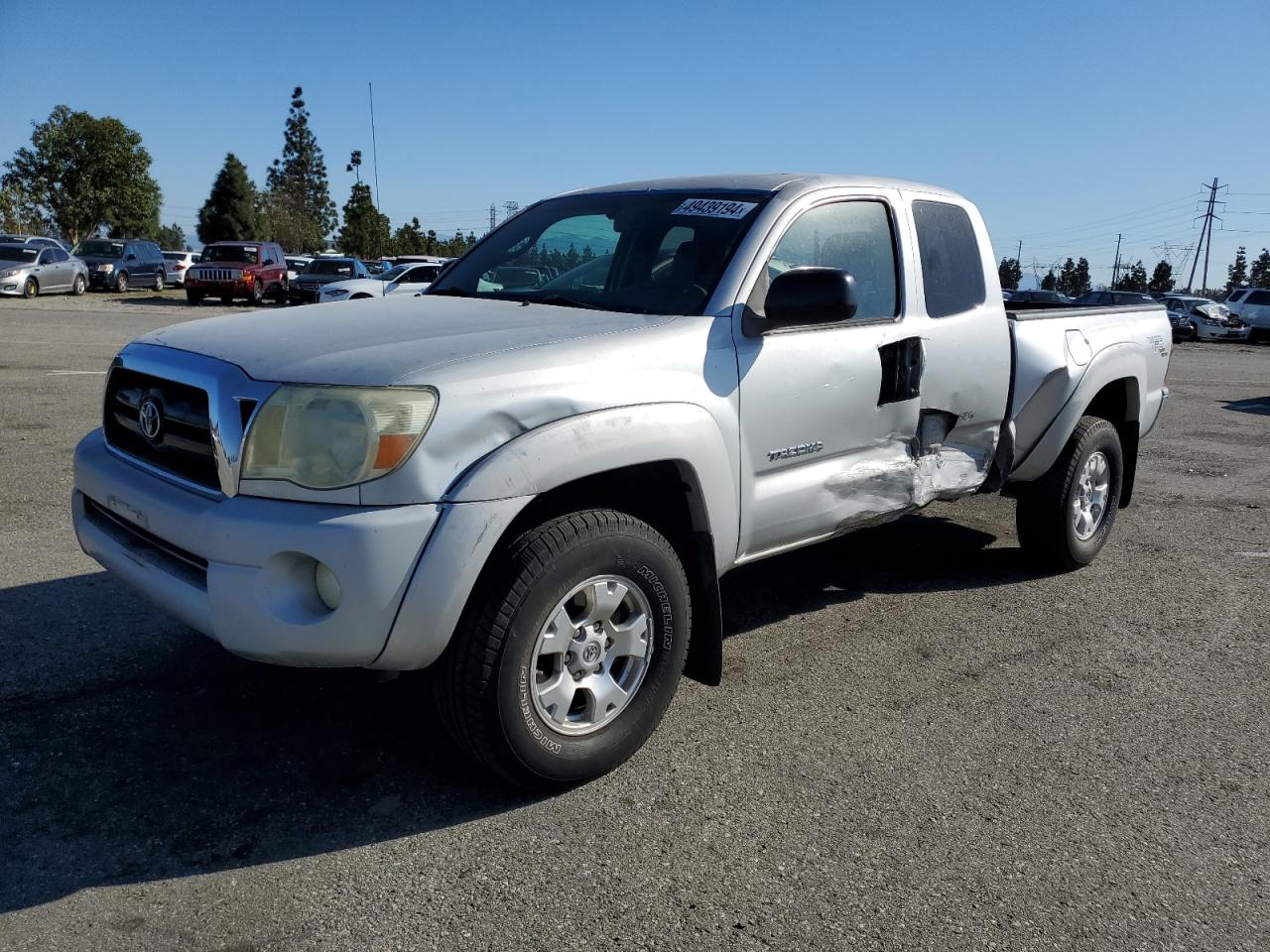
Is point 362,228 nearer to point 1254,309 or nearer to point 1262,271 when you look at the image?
point 1254,309

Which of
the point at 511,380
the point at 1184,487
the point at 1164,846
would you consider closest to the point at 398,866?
the point at 511,380

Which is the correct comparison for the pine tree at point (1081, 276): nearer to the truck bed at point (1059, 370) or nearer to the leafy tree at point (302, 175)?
the leafy tree at point (302, 175)

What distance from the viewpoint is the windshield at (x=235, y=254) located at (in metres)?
28.3

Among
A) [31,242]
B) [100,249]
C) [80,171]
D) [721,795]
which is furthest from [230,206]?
[721,795]

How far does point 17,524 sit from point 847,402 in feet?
14.6

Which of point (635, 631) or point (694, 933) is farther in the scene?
point (635, 631)

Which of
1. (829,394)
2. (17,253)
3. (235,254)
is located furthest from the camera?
(235,254)

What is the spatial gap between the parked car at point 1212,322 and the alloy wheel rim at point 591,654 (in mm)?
37145

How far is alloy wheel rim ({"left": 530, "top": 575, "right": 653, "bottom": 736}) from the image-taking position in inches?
121

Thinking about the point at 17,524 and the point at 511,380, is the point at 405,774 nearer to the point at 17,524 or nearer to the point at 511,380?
the point at 511,380

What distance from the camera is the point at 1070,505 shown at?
17.6ft

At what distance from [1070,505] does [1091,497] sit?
38 cm

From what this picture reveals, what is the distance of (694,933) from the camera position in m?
2.54

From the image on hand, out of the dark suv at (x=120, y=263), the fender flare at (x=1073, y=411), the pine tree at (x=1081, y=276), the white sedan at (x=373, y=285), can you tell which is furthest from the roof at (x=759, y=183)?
the pine tree at (x=1081, y=276)
